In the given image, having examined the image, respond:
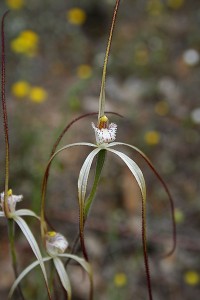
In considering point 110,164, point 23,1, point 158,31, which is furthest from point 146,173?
point 23,1

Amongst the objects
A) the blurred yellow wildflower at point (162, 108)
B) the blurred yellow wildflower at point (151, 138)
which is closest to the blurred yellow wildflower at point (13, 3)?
the blurred yellow wildflower at point (162, 108)

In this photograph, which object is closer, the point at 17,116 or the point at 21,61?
the point at 17,116

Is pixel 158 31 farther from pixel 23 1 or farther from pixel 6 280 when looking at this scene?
pixel 6 280

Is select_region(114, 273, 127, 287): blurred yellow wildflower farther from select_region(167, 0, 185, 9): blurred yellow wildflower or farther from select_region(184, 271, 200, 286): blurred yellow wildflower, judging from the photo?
select_region(167, 0, 185, 9): blurred yellow wildflower

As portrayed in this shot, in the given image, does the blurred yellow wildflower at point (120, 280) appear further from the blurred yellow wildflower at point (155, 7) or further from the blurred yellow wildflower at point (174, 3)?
the blurred yellow wildflower at point (174, 3)

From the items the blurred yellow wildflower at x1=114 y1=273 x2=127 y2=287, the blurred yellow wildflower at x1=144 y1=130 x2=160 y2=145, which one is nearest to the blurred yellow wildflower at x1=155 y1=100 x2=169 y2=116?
the blurred yellow wildflower at x1=144 y1=130 x2=160 y2=145

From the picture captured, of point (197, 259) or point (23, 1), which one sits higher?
point (23, 1)

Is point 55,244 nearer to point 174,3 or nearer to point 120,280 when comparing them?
point 120,280
